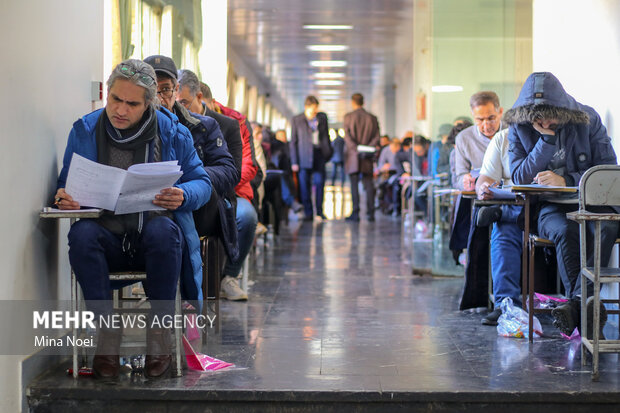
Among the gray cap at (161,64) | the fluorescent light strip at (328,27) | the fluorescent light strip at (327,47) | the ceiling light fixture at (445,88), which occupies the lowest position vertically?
the gray cap at (161,64)

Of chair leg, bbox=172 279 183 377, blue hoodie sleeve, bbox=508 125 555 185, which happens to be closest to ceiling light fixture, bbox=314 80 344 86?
blue hoodie sleeve, bbox=508 125 555 185

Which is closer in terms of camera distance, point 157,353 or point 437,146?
point 157,353

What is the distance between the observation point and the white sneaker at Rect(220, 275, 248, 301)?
17.7ft

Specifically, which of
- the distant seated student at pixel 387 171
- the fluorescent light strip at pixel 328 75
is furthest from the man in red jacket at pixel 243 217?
the fluorescent light strip at pixel 328 75

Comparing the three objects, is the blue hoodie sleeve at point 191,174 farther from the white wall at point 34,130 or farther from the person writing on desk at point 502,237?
the person writing on desk at point 502,237

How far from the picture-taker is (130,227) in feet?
10.9

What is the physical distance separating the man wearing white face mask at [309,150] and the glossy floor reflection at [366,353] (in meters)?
6.23

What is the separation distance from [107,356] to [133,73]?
3.58ft

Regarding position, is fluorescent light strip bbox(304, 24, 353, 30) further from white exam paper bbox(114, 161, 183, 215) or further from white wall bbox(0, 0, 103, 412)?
white exam paper bbox(114, 161, 183, 215)

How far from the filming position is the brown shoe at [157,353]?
3.36 m

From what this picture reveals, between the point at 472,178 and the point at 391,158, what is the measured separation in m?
10.0

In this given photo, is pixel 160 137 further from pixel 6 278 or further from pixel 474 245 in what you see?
pixel 474 245

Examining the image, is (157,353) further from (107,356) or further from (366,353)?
(366,353)

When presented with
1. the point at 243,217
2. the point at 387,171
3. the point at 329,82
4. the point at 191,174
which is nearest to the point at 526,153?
the point at 243,217
